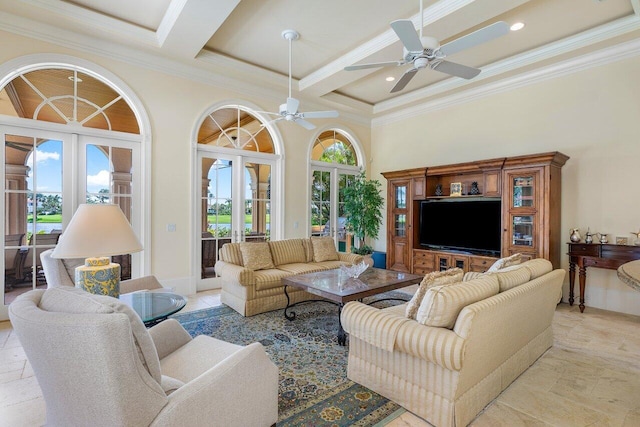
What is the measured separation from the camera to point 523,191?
4.69 m

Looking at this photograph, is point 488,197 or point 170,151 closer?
point 170,151

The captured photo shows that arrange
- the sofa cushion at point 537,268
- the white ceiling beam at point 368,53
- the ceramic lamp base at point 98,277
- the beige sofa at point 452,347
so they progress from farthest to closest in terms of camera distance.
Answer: the white ceiling beam at point 368,53, the sofa cushion at point 537,268, the ceramic lamp base at point 98,277, the beige sofa at point 452,347

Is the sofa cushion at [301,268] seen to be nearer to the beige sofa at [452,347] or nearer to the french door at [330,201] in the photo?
the french door at [330,201]

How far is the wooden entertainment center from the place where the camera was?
14.6ft

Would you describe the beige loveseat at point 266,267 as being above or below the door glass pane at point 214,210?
below

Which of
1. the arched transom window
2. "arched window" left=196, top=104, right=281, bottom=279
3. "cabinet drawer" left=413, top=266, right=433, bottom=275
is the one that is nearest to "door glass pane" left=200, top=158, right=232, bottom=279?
"arched window" left=196, top=104, right=281, bottom=279

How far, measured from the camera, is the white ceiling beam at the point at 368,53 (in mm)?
3387

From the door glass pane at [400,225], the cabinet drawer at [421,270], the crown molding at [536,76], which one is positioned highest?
the crown molding at [536,76]

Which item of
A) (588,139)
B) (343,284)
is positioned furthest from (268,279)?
(588,139)

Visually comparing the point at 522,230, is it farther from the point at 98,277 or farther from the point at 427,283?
the point at 98,277

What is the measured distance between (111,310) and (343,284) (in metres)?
2.55

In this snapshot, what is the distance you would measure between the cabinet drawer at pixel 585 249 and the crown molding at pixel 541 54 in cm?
257

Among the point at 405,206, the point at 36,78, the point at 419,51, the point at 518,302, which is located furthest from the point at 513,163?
the point at 36,78

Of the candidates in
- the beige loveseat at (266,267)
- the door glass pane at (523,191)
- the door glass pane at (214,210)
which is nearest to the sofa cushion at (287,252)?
the beige loveseat at (266,267)
